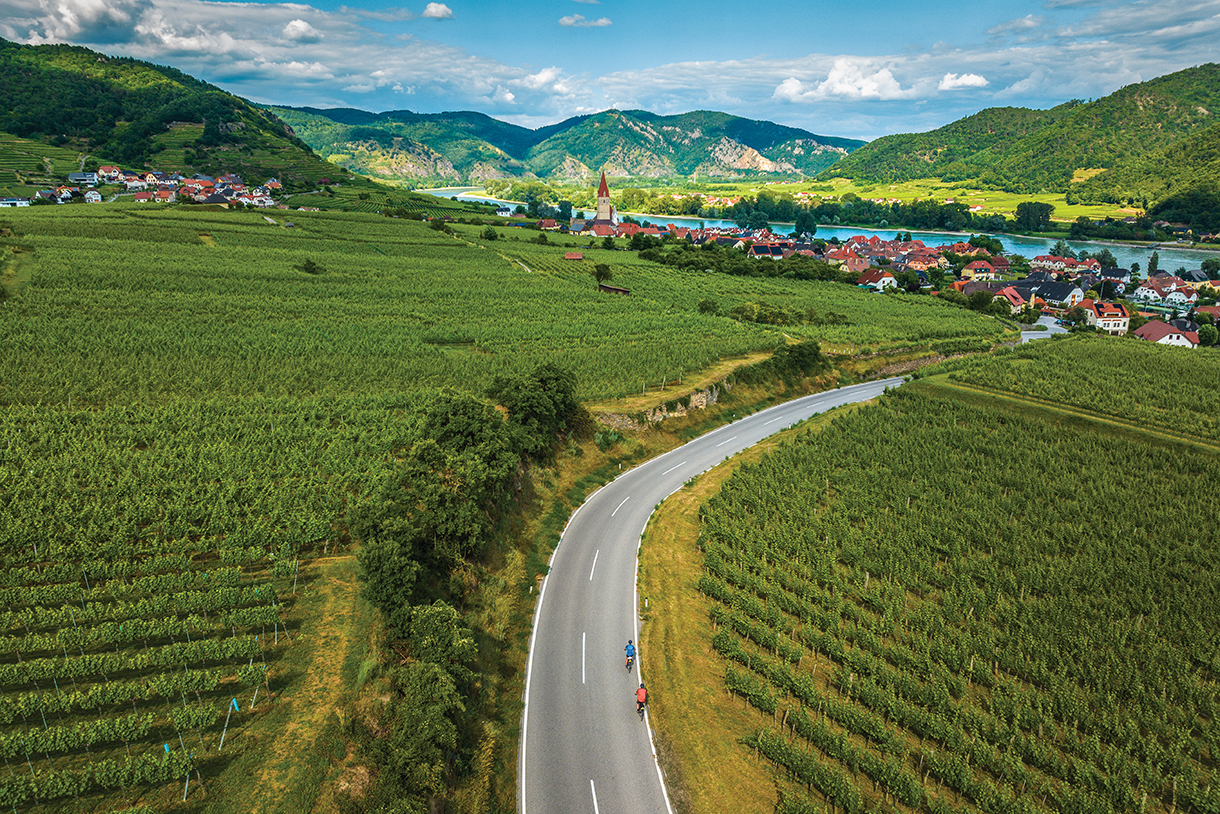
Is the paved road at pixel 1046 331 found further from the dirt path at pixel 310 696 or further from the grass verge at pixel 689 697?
the dirt path at pixel 310 696

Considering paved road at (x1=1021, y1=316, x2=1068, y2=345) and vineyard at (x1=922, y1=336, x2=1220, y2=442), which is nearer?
vineyard at (x1=922, y1=336, x2=1220, y2=442)

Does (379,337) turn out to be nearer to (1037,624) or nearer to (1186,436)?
(1037,624)

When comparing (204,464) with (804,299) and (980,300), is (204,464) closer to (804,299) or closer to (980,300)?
(804,299)

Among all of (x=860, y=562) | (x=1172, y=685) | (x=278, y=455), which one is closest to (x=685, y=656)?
(x=860, y=562)

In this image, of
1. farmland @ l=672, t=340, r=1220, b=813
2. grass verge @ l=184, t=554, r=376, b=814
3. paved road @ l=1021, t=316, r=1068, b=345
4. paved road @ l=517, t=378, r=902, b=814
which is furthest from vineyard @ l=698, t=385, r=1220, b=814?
paved road @ l=1021, t=316, r=1068, b=345

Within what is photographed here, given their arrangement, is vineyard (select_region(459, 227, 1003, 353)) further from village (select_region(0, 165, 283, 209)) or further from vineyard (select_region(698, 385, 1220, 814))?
village (select_region(0, 165, 283, 209))

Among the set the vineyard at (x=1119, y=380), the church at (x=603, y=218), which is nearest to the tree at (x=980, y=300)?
the vineyard at (x=1119, y=380)
